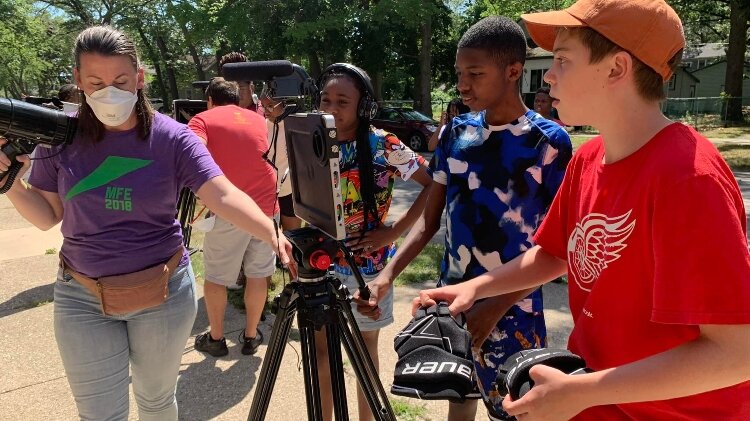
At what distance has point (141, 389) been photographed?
224cm

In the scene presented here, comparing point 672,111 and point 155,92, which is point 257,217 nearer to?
point 672,111

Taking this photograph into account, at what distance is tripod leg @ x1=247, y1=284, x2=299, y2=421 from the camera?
6.02ft

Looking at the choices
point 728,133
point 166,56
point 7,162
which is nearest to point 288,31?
point 166,56

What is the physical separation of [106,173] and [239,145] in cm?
168

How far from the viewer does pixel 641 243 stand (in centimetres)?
106

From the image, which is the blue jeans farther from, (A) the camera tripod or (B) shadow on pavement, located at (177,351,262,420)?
(B) shadow on pavement, located at (177,351,262,420)

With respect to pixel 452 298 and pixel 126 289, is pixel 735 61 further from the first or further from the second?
pixel 126 289

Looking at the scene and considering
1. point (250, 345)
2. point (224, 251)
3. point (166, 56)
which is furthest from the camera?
point (166, 56)

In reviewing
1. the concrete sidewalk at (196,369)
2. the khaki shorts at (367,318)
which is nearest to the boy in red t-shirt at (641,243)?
the khaki shorts at (367,318)

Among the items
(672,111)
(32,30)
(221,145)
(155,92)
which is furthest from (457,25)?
(221,145)

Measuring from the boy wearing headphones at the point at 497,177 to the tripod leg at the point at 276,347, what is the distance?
36cm

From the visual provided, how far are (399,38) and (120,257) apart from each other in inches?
980

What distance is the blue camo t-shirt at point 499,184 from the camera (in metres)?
1.96

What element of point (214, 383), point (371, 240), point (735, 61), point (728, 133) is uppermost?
point (735, 61)
